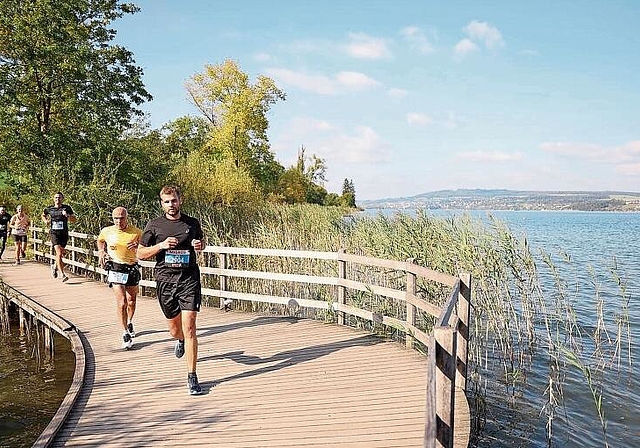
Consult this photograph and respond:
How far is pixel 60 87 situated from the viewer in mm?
19859

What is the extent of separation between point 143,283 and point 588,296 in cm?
1108

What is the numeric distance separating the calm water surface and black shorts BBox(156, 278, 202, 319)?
5.98 ft

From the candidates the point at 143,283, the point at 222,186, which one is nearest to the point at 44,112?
the point at 222,186

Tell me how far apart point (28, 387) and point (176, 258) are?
3427mm

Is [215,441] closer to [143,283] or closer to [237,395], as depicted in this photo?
[237,395]

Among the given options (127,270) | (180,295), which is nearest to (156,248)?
(180,295)

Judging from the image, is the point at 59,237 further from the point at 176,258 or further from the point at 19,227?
the point at 176,258

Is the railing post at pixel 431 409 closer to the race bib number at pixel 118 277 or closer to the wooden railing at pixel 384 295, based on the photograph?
the wooden railing at pixel 384 295

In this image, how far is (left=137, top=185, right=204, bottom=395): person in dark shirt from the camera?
16.7ft

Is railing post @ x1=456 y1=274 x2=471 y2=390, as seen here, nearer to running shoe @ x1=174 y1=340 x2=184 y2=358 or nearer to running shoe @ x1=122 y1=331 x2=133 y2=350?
running shoe @ x1=174 y1=340 x2=184 y2=358

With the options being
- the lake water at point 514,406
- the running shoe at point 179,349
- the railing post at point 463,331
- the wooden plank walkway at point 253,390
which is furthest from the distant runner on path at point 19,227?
the railing post at point 463,331

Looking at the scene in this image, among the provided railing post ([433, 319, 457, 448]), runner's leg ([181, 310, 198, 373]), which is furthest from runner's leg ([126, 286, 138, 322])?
railing post ([433, 319, 457, 448])

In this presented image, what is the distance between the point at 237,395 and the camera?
509cm

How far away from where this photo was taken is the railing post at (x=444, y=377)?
2.92 meters
